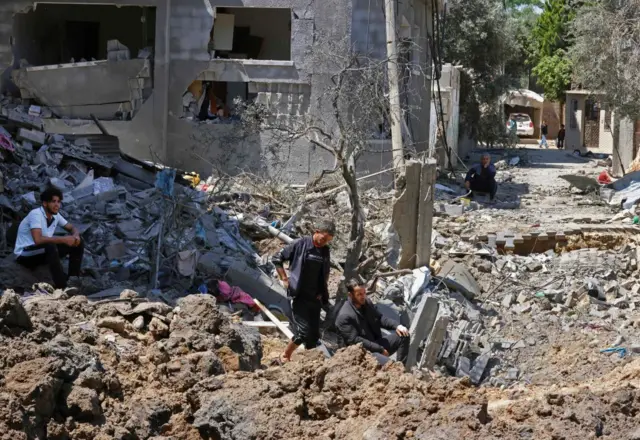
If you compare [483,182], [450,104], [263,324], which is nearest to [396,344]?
[263,324]

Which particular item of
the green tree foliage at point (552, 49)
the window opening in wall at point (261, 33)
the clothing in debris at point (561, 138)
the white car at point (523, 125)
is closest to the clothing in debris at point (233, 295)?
the window opening in wall at point (261, 33)

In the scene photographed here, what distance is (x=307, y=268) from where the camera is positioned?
9258mm

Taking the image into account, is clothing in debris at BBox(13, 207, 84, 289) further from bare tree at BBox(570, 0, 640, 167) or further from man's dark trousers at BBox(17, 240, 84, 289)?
bare tree at BBox(570, 0, 640, 167)

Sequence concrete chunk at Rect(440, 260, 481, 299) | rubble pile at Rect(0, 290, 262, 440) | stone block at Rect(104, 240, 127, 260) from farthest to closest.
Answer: concrete chunk at Rect(440, 260, 481, 299), stone block at Rect(104, 240, 127, 260), rubble pile at Rect(0, 290, 262, 440)

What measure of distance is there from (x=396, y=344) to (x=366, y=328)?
450 millimetres

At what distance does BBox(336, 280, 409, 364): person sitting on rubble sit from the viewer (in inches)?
375

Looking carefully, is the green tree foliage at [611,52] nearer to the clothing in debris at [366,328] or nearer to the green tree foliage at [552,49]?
the clothing in debris at [366,328]

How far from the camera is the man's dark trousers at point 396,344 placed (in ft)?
32.4

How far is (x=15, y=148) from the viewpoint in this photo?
47.2ft

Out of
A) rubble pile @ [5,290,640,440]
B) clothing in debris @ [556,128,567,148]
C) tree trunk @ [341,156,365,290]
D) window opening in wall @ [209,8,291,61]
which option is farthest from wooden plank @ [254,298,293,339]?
clothing in debris @ [556,128,567,148]

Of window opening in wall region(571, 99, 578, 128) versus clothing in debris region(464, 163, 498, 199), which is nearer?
clothing in debris region(464, 163, 498, 199)

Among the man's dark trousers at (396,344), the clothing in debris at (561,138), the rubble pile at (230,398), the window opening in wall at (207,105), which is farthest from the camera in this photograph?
the clothing in debris at (561,138)

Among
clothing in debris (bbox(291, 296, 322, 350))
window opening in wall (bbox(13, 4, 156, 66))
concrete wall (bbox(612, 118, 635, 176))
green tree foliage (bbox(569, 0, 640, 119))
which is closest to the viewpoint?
clothing in debris (bbox(291, 296, 322, 350))

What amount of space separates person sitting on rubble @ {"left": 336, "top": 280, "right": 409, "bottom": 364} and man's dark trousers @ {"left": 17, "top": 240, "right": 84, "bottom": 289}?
2.71 metres
